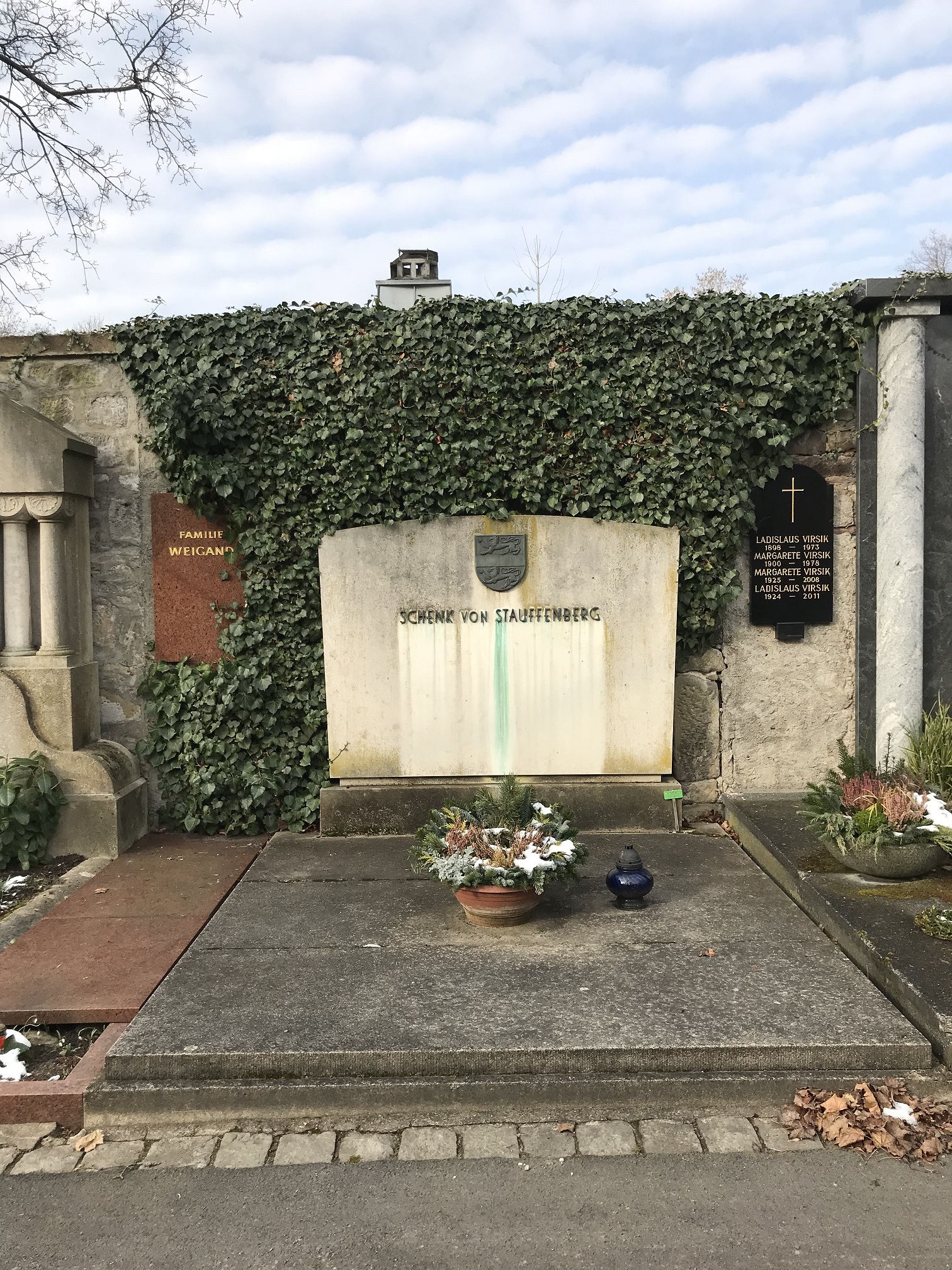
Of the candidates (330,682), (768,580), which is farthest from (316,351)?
(768,580)

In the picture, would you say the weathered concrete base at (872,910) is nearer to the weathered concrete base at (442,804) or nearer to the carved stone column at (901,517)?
the weathered concrete base at (442,804)

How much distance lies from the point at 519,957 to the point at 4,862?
10.2 feet

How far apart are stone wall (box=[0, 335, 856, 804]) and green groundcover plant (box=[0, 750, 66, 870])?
710 millimetres

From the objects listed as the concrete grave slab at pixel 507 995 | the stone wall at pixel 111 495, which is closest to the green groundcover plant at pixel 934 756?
the concrete grave slab at pixel 507 995

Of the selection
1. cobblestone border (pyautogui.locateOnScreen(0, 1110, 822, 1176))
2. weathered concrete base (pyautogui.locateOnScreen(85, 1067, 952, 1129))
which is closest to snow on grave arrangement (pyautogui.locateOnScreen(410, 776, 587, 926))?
weathered concrete base (pyautogui.locateOnScreen(85, 1067, 952, 1129))

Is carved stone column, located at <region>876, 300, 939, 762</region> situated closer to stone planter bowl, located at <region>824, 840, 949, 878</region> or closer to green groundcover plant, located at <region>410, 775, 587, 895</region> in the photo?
stone planter bowl, located at <region>824, 840, 949, 878</region>

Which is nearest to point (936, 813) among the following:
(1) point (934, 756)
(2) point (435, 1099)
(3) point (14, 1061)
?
(1) point (934, 756)

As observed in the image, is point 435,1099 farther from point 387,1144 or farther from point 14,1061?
point 14,1061

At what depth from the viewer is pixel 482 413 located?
5.88 m

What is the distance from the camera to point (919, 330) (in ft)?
19.0

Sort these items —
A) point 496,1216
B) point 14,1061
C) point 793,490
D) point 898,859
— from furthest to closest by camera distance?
point 793,490 → point 898,859 → point 14,1061 → point 496,1216

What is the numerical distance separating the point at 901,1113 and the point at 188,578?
478 cm

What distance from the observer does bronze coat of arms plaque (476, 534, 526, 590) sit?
589 centimetres

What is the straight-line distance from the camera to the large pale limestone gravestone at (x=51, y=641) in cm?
566
